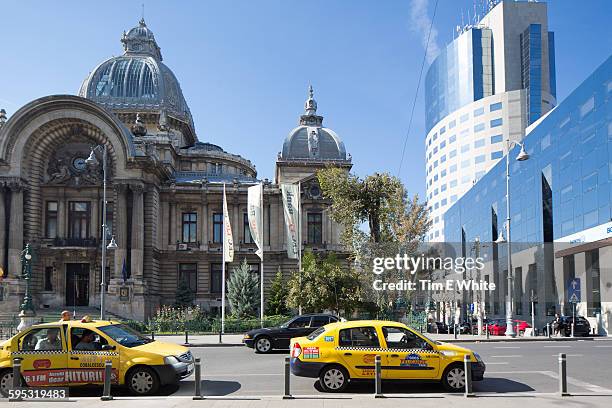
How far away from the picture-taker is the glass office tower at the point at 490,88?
332 ft

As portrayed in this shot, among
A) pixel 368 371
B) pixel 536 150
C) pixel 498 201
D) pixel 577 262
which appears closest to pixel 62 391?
pixel 368 371

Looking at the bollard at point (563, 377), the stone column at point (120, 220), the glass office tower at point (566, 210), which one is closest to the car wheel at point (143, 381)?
the bollard at point (563, 377)

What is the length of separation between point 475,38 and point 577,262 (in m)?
74.3

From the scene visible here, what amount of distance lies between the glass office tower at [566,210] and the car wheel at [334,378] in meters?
29.1

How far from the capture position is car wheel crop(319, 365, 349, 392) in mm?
13781

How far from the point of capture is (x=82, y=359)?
45.1ft

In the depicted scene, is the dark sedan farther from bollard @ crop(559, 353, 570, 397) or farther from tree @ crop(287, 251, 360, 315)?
tree @ crop(287, 251, 360, 315)

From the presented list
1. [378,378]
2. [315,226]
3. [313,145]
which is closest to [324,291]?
[315,226]

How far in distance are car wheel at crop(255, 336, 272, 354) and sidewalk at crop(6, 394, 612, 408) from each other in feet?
37.2

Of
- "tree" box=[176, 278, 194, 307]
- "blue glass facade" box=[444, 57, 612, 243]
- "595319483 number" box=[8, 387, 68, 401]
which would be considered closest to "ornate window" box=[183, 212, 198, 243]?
"tree" box=[176, 278, 194, 307]

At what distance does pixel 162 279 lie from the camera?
55.8 metres

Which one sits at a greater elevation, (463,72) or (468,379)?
(463,72)

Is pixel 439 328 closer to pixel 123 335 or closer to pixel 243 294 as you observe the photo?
pixel 243 294

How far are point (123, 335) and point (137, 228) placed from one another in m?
35.9
